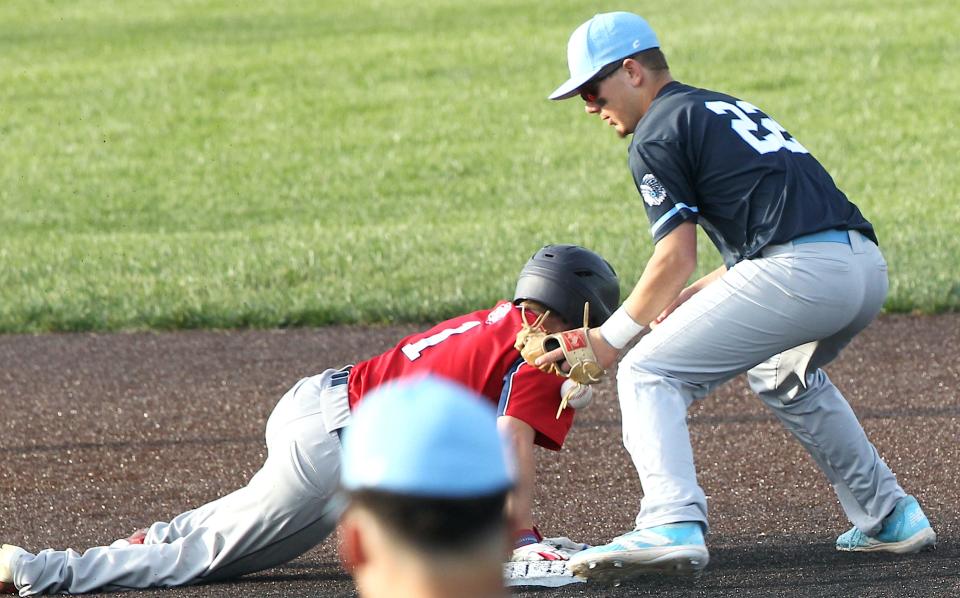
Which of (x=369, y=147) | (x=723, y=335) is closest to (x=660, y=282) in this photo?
(x=723, y=335)

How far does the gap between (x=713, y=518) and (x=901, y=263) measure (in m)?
5.31

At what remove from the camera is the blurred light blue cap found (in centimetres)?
164

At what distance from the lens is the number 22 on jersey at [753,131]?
14.6 feet

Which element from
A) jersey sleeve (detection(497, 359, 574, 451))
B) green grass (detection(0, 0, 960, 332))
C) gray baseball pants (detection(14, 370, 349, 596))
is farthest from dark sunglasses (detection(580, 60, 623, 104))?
green grass (detection(0, 0, 960, 332))

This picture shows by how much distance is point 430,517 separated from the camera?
1644mm

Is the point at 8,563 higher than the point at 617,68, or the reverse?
the point at 617,68

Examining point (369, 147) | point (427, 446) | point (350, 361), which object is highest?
point (427, 446)

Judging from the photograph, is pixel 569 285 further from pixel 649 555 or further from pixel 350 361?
pixel 350 361

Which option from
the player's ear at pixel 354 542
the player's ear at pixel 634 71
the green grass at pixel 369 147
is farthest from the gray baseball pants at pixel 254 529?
the green grass at pixel 369 147

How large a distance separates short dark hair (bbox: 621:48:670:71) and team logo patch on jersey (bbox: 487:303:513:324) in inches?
34.3

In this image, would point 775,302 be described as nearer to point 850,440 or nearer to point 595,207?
point 850,440

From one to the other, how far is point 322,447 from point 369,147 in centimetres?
1262

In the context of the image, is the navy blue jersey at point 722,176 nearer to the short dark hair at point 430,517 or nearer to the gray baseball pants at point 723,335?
the gray baseball pants at point 723,335

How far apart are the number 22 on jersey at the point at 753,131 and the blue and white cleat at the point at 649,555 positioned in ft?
3.86
